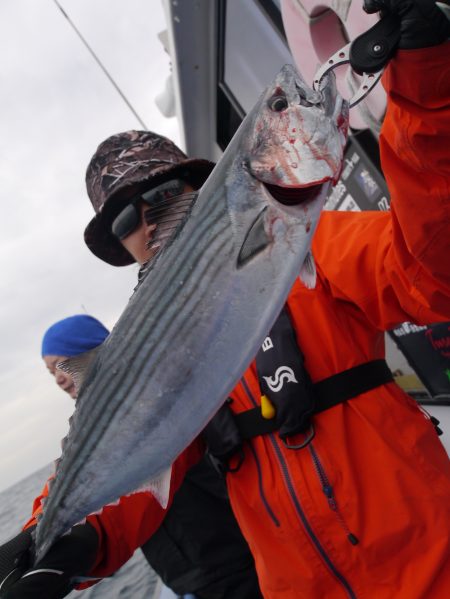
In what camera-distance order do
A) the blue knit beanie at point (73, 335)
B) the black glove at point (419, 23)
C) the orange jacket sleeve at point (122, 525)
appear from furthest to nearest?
the blue knit beanie at point (73, 335), the orange jacket sleeve at point (122, 525), the black glove at point (419, 23)

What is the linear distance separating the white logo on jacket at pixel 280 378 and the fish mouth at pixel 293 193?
83cm

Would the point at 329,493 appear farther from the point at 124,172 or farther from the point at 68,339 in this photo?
the point at 68,339

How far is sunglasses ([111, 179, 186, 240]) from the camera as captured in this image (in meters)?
2.47

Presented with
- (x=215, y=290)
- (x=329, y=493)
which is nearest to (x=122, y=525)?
(x=329, y=493)

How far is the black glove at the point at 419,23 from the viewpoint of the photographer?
3.72ft

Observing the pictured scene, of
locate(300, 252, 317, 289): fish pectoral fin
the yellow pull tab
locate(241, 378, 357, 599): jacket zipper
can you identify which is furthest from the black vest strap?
locate(300, 252, 317, 289): fish pectoral fin

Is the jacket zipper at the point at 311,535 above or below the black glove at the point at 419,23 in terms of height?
below

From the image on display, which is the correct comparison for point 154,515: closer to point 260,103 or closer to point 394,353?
point 260,103

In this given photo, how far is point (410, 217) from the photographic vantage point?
A: 138 cm

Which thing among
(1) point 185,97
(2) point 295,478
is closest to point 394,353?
(2) point 295,478

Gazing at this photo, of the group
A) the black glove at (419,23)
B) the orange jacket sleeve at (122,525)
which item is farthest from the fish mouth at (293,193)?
the orange jacket sleeve at (122,525)

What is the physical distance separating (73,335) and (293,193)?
336cm

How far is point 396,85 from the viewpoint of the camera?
1.26 meters

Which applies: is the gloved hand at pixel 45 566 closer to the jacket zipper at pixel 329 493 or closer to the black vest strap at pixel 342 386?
the black vest strap at pixel 342 386
